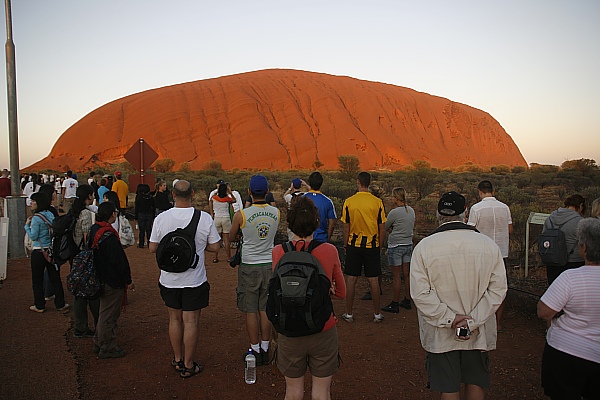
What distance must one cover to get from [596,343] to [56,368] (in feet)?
17.2

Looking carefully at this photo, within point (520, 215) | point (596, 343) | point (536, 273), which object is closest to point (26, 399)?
point (596, 343)

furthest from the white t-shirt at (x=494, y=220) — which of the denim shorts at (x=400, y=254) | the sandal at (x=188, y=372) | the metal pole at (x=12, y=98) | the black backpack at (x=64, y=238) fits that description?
the metal pole at (x=12, y=98)

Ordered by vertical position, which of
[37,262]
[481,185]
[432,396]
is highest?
[481,185]

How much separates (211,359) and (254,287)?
46.3 inches

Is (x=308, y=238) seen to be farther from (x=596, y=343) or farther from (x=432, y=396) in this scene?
(x=432, y=396)

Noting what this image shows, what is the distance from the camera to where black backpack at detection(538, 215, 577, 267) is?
522 cm

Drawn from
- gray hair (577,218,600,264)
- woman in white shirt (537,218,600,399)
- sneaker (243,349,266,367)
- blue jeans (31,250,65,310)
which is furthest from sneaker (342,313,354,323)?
blue jeans (31,250,65,310)

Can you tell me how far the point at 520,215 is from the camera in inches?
480

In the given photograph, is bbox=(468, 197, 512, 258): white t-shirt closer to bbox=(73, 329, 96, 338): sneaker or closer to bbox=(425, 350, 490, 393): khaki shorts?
bbox=(425, 350, 490, 393): khaki shorts

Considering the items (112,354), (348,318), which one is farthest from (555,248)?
(112,354)

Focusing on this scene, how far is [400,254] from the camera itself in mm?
7152

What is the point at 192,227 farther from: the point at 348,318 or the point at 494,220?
the point at 494,220

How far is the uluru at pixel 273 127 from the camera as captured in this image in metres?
70.2

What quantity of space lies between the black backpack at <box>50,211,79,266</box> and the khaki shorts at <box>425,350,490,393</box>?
4801mm
